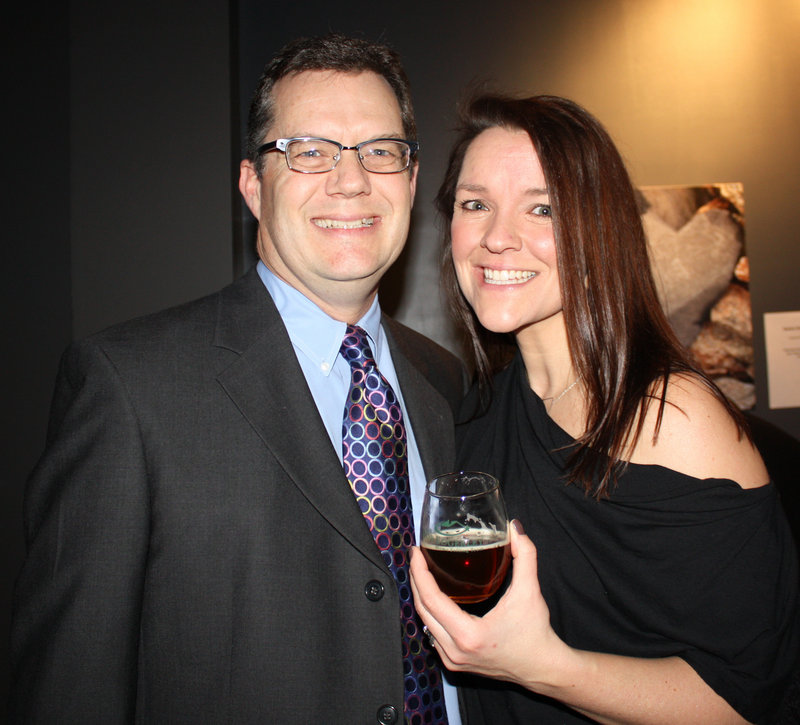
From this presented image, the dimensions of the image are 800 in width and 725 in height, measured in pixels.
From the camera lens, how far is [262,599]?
140cm

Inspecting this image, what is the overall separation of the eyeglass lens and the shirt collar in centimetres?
33

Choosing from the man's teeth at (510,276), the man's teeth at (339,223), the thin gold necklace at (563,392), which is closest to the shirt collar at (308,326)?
the man's teeth at (339,223)

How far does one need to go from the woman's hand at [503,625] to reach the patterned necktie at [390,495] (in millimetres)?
188

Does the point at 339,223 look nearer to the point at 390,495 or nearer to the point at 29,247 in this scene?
the point at 390,495

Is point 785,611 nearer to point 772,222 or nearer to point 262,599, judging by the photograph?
point 262,599

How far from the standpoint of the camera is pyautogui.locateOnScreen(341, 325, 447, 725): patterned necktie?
151 cm

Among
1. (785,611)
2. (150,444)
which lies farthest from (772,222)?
(150,444)

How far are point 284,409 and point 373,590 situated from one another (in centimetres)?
47

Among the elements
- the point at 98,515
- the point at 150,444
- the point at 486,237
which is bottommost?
the point at 98,515

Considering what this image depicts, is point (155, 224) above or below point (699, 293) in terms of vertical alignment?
above

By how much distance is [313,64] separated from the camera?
5.85 feet

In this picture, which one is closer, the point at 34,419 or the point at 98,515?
the point at 98,515

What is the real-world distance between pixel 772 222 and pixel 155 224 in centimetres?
311

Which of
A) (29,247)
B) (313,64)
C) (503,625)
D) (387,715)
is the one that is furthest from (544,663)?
(29,247)
